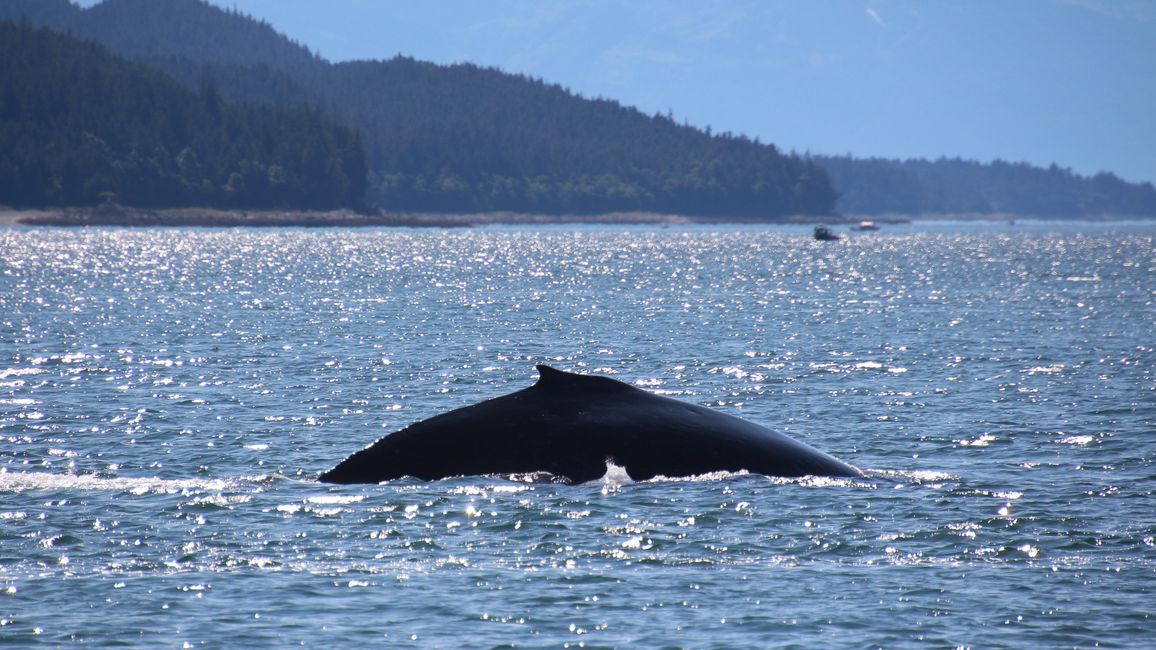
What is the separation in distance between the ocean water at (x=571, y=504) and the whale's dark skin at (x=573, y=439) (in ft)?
1.23

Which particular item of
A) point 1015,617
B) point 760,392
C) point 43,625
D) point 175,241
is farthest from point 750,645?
point 175,241

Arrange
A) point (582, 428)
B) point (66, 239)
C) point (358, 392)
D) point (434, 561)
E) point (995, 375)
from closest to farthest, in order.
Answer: point (434, 561), point (582, 428), point (358, 392), point (995, 375), point (66, 239)

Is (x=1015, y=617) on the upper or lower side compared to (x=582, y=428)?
lower

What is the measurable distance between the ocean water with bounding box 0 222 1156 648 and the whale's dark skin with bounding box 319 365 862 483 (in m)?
0.37

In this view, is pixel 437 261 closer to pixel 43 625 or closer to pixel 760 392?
pixel 760 392

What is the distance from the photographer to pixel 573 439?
817 inches

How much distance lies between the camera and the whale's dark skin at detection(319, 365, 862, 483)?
20562 mm

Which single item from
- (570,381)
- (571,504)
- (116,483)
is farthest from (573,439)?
(116,483)

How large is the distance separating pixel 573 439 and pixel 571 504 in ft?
3.18

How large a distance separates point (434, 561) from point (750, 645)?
4875 millimetres

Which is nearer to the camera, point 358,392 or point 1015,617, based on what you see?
point 1015,617

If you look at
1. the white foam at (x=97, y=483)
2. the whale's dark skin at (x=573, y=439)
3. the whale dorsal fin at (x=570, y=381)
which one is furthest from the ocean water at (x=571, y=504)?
the whale dorsal fin at (x=570, y=381)

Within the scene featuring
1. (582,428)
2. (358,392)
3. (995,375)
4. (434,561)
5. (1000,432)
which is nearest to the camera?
(434,561)

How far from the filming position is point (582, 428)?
2058 centimetres
